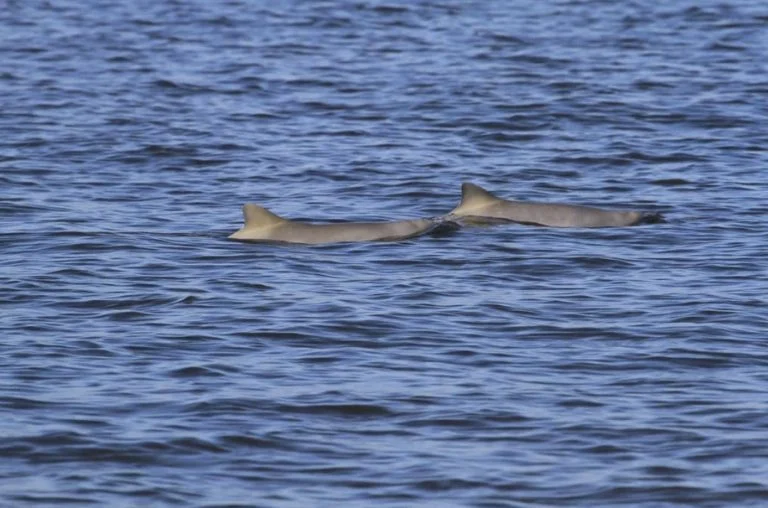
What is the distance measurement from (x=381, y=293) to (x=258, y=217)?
7.78 ft

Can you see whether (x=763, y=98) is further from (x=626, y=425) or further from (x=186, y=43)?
(x=626, y=425)

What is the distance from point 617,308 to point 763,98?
1375 cm

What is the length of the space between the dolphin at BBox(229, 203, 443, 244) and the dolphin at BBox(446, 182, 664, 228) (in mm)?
929

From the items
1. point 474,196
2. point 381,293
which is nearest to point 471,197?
point 474,196

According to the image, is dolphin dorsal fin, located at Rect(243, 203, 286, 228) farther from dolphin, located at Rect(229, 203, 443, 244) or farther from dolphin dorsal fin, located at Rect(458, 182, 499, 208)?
dolphin dorsal fin, located at Rect(458, 182, 499, 208)

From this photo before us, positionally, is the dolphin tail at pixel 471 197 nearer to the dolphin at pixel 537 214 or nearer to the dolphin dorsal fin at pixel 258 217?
the dolphin at pixel 537 214

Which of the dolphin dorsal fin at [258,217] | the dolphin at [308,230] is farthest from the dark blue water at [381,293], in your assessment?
the dolphin dorsal fin at [258,217]

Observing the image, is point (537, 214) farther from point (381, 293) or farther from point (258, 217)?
point (381, 293)

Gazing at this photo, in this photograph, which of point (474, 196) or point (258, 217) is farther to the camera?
point (474, 196)

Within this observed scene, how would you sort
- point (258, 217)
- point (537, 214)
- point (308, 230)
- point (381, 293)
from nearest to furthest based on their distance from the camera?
point (381, 293) → point (258, 217) → point (308, 230) → point (537, 214)

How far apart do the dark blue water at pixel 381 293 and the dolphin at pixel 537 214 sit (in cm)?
25

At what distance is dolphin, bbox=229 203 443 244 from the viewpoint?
16.2 m

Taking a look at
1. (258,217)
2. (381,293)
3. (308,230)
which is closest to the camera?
(381,293)

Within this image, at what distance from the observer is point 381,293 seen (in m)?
14.3
